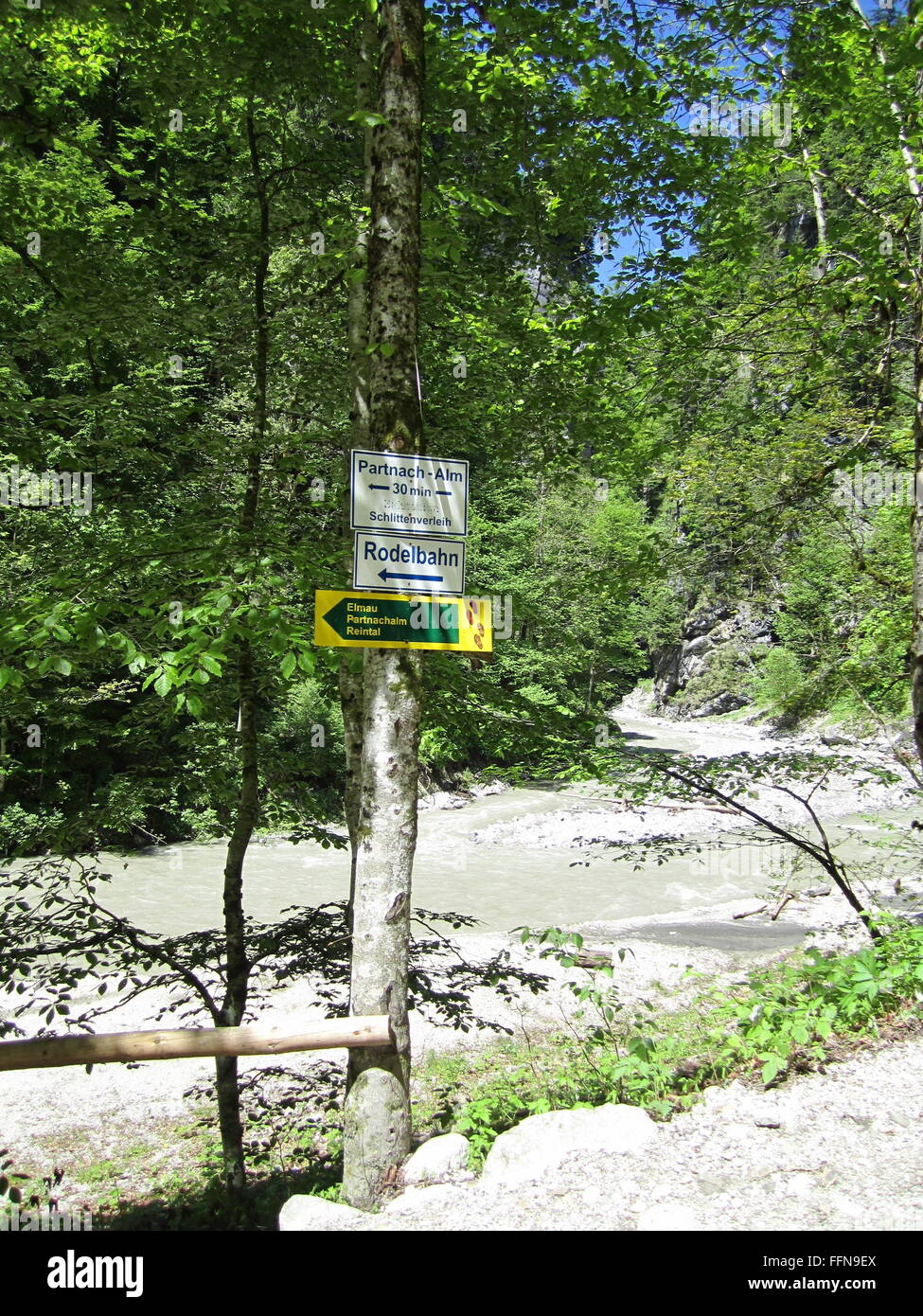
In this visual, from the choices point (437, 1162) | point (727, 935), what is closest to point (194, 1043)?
point (437, 1162)

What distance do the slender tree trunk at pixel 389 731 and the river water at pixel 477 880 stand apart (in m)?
10.6

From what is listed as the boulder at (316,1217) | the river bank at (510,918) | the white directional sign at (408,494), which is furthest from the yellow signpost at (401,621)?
the river bank at (510,918)

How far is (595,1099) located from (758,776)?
364cm

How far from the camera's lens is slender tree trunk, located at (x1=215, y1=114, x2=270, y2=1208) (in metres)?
5.66

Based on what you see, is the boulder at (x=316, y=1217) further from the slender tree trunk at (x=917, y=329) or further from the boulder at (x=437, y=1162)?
the slender tree trunk at (x=917, y=329)

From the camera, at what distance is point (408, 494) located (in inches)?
134

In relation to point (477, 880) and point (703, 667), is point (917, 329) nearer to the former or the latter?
point (477, 880)

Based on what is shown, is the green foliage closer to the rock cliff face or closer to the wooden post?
the wooden post

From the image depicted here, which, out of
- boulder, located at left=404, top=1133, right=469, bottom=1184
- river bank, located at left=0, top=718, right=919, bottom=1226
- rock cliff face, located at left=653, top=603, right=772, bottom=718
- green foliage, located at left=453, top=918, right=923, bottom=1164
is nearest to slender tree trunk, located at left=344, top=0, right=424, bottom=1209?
boulder, located at left=404, top=1133, right=469, bottom=1184

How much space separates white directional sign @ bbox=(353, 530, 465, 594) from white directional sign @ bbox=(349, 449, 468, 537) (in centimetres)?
4

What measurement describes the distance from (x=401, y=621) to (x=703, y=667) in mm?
46964

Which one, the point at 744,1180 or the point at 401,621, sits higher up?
the point at 401,621

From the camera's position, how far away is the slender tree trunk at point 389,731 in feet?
10.9
